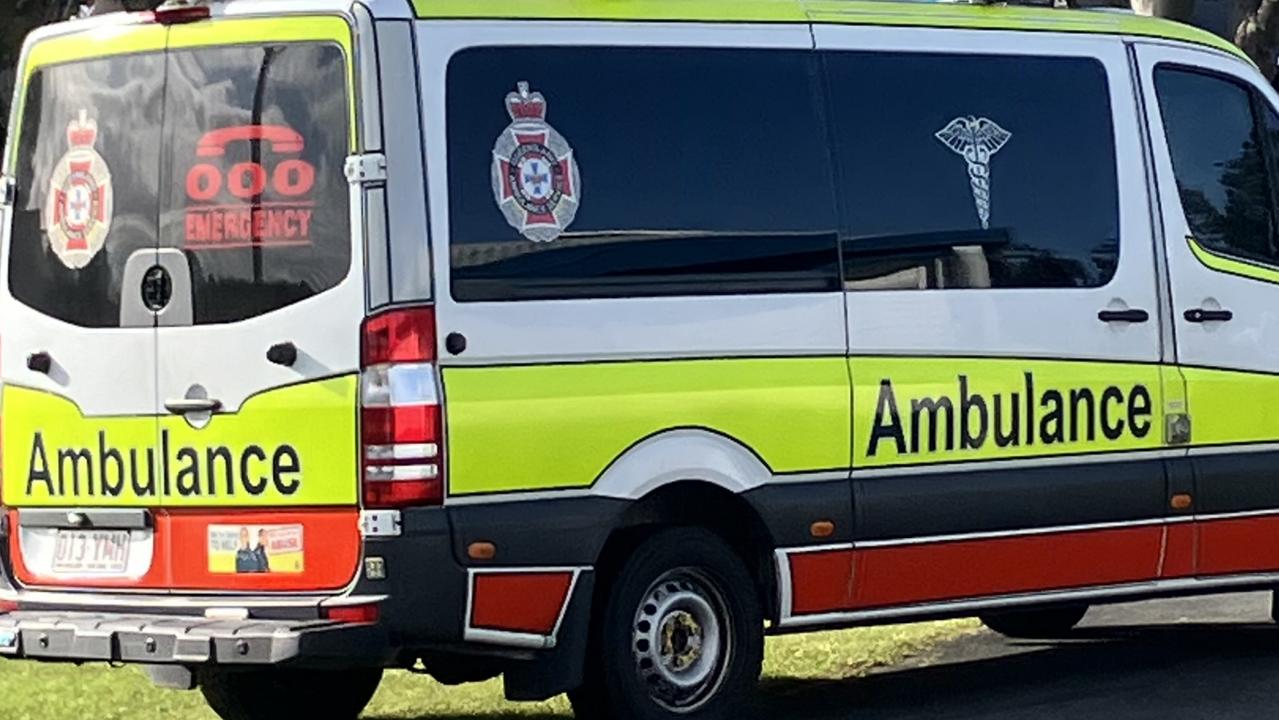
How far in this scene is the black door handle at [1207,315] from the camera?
33.3ft

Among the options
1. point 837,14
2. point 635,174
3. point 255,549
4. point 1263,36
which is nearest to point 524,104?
point 635,174

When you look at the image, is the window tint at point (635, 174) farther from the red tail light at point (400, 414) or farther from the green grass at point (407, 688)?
the green grass at point (407, 688)

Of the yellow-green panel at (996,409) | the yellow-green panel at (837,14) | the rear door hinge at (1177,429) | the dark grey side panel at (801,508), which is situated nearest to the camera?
the yellow-green panel at (837,14)

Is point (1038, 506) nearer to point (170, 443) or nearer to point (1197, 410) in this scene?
point (1197, 410)

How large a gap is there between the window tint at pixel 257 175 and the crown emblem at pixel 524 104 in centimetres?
54

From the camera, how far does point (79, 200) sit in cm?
884

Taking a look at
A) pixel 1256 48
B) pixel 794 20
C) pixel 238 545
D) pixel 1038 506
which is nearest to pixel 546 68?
pixel 794 20

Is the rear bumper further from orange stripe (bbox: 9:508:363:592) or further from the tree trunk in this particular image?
the tree trunk

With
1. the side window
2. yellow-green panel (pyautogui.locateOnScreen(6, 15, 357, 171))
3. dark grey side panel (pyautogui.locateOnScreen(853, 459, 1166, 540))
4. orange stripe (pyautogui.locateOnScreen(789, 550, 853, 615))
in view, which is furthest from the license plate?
the side window

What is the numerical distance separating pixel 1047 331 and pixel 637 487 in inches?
73.0

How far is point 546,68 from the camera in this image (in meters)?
8.52

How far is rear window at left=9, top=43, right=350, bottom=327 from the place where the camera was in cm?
822

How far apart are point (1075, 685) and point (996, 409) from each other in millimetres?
1330

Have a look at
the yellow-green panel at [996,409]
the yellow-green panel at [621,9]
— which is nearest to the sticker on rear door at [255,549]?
the yellow-green panel at [621,9]
